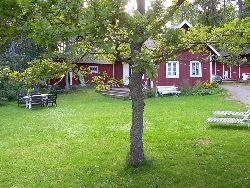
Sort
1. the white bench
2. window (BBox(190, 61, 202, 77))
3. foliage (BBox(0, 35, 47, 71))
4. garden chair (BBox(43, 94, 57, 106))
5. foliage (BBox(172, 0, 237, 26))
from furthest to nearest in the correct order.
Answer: window (BBox(190, 61, 202, 77))
foliage (BBox(0, 35, 47, 71))
the white bench
garden chair (BBox(43, 94, 57, 106))
foliage (BBox(172, 0, 237, 26))

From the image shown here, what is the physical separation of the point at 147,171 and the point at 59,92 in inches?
1077

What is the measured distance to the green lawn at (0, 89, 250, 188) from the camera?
8996mm

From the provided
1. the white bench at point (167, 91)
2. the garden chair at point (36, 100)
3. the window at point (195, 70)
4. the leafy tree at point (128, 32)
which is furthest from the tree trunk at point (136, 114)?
the window at point (195, 70)

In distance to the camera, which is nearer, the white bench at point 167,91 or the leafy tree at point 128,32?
the leafy tree at point 128,32

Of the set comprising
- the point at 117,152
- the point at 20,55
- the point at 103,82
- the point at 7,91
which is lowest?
the point at 117,152

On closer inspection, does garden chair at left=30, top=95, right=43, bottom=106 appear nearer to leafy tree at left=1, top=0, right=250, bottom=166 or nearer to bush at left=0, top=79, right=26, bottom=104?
bush at left=0, top=79, right=26, bottom=104

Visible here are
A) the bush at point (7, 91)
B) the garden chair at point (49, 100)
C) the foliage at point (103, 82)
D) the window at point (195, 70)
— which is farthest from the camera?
the window at point (195, 70)

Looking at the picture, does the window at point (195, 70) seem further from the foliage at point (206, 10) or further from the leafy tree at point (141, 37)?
the leafy tree at point (141, 37)

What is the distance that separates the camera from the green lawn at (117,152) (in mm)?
8996

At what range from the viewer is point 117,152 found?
452 inches

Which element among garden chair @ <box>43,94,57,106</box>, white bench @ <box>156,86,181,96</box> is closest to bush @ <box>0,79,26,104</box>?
garden chair @ <box>43,94,57,106</box>

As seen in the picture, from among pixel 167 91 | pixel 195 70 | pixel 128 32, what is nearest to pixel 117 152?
pixel 128 32

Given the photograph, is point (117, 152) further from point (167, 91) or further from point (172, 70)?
point (172, 70)

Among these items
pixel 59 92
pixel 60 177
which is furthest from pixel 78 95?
pixel 60 177
